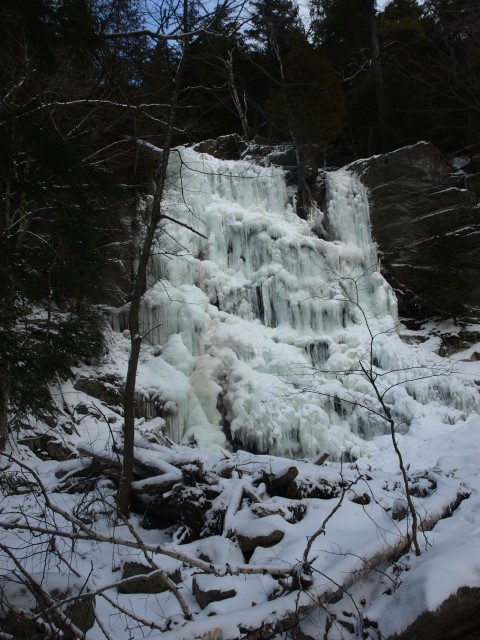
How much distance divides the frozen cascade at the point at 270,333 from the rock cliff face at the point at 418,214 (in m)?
0.84

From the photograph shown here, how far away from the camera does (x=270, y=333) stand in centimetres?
1100

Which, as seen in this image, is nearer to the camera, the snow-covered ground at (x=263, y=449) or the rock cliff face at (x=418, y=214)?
the snow-covered ground at (x=263, y=449)

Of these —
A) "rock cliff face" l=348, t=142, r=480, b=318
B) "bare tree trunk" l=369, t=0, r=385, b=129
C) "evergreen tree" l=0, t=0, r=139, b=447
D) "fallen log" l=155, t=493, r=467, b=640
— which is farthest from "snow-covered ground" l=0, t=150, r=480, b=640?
"bare tree trunk" l=369, t=0, r=385, b=129

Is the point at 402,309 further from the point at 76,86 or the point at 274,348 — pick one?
the point at 76,86

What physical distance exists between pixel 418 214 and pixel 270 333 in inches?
279

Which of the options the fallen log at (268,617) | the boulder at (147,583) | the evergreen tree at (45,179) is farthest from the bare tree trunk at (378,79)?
the fallen log at (268,617)

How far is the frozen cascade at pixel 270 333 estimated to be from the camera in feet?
30.0

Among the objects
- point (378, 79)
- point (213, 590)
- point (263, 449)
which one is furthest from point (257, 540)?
point (378, 79)

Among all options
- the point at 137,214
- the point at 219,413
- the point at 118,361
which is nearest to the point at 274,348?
the point at 219,413

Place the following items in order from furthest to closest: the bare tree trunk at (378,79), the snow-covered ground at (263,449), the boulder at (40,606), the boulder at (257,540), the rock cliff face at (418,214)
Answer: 1. the bare tree trunk at (378,79)
2. the rock cliff face at (418,214)
3. the boulder at (257,540)
4. the snow-covered ground at (263,449)
5. the boulder at (40,606)

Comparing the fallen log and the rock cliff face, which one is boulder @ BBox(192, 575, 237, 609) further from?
the rock cliff face

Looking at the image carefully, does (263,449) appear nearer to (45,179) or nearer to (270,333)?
(270,333)

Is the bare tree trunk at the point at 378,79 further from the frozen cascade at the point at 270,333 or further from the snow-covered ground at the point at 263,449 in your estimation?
the frozen cascade at the point at 270,333

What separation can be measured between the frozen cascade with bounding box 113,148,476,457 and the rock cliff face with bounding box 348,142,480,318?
842mm
